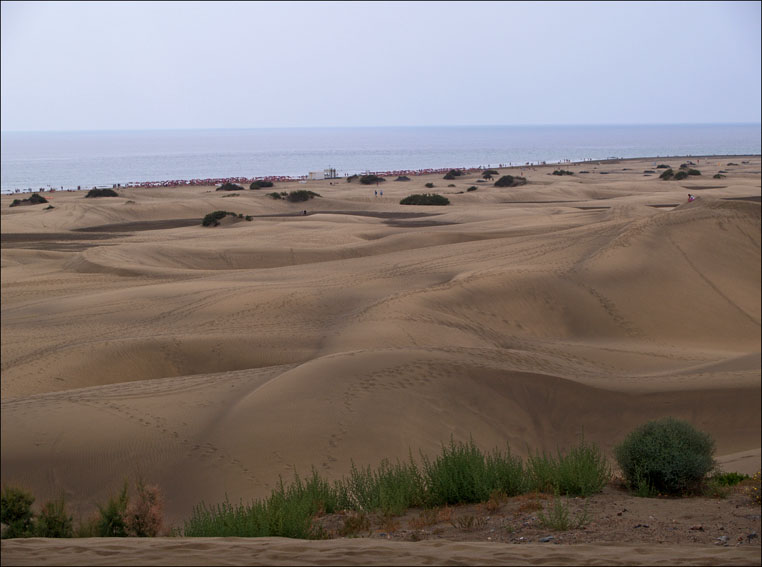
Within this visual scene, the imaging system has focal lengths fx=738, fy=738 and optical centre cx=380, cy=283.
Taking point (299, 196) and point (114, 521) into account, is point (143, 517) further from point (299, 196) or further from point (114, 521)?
point (299, 196)

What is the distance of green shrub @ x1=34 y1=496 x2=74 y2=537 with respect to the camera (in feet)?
23.7

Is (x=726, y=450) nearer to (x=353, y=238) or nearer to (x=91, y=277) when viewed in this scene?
(x=91, y=277)

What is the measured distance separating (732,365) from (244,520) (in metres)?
11.6

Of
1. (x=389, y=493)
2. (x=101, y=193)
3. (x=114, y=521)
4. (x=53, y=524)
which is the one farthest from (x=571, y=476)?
(x=101, y=193)

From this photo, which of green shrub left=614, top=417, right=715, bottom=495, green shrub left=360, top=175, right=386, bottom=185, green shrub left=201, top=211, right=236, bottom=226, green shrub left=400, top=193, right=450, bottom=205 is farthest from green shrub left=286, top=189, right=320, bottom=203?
green shrub left=614, top=417, right=715, bottom=495

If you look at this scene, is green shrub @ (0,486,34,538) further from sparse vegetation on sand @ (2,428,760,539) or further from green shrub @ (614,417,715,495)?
green shrub @ (614,417,715,495)

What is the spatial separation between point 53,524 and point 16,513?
0.59 m

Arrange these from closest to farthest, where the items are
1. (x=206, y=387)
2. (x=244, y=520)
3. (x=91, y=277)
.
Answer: (x=244, y=520), (x=206, y=387), (x=91, y=277)

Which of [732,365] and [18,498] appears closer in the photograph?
[18,498]

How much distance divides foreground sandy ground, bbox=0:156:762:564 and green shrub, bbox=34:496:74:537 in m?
1.49

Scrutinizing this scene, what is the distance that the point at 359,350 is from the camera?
13727 millimetres

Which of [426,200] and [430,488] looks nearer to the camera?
[430,488]

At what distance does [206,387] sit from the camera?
12.5m

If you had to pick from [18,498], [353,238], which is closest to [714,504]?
[18,498]
